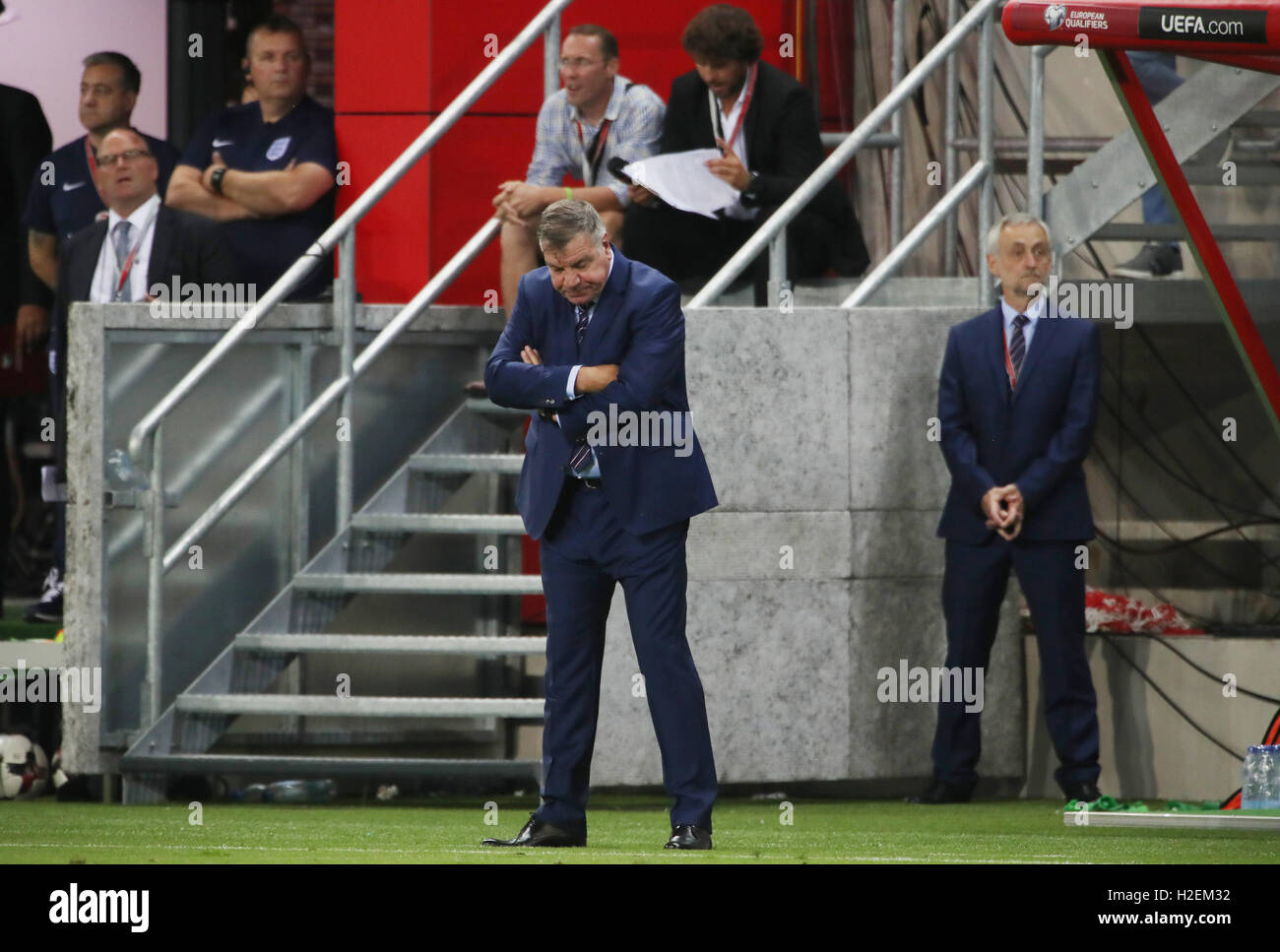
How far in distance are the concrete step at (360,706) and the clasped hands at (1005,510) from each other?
6.40ft

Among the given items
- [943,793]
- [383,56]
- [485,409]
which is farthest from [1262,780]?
[383,56]

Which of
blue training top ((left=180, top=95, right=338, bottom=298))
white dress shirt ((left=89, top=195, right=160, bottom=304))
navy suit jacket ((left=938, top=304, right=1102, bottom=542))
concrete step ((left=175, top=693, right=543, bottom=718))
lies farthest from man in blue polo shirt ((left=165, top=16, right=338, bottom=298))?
navy suit jacket ((left=938, top=304, right=1102, bottom=542))

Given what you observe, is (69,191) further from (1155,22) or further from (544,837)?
(1155,22)

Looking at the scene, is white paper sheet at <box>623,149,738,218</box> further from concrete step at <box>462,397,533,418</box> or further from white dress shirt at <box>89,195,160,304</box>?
white dress shirt at <box>89,195,160,304</box>

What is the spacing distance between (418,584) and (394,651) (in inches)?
13.5

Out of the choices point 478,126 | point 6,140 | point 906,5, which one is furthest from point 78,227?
point 906,5

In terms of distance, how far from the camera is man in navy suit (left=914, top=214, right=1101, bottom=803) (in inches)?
381

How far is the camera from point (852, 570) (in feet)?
33.2

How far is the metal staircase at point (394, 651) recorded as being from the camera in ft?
31.5
